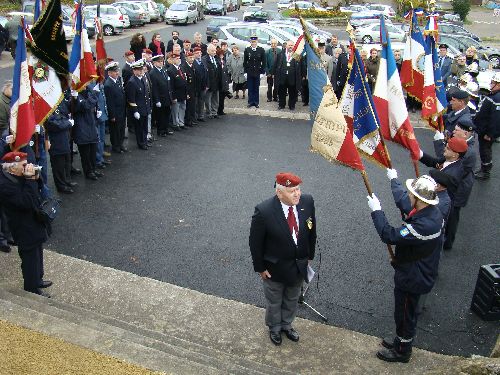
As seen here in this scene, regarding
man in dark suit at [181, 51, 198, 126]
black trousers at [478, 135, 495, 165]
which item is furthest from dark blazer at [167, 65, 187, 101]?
black trousers at [478, 135, 495, 165]

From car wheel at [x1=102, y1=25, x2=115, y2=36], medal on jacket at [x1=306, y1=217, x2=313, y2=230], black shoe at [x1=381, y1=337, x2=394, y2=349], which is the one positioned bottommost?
car wheel at [x1=102, y1=25, x2=115, y2=36]

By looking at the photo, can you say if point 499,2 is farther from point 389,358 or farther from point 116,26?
point 389,358

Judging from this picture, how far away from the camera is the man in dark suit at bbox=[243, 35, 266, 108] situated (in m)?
15.2

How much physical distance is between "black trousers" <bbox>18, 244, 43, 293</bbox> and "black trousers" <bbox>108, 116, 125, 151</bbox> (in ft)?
17.2

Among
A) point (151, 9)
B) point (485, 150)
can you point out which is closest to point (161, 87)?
point (485, 150)

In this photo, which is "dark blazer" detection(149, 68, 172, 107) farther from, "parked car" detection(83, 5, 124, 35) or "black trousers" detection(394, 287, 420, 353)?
"parked car" detection(83, 5, 124, 35)

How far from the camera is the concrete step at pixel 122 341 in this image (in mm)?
4176

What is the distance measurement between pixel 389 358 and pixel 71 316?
314 cm

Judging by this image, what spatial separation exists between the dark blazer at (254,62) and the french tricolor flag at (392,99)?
9003 mm

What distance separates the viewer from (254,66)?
49.9 feet

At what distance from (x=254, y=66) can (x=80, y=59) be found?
7111 mm

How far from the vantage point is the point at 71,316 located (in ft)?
16.5

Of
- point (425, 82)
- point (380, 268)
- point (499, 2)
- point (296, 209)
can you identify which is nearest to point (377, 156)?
point (296, 209)

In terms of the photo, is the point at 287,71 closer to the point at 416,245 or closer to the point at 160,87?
the point at 160,87
